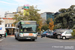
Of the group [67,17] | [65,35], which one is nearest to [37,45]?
[65,35]

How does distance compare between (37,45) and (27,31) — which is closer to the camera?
(37,45)

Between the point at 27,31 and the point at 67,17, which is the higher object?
the point at 67,17

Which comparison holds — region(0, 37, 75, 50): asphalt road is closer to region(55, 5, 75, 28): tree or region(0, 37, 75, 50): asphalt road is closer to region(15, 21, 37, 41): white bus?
region(15, 21, 37, 41): white bus

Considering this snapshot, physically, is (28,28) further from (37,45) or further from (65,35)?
(65,35)

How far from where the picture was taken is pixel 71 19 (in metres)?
45.6

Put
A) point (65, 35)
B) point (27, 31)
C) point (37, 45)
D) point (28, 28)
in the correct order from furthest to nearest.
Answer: point (65, 35) → point (28, 28) → point (27, 31) → point (37, 45)

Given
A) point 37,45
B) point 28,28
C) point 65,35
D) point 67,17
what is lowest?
point 37,45

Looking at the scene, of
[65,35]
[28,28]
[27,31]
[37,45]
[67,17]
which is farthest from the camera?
[67,17]

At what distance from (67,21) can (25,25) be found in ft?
90.3

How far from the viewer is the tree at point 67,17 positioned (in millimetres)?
45312

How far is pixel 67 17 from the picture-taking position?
4594 centimetres

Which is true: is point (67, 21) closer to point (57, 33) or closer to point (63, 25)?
point (63, 25)

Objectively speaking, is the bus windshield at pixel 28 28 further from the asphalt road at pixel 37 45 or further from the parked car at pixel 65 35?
the parked car at pixel 65 35

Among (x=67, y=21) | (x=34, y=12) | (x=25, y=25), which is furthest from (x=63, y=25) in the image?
(x=25, y=25)
